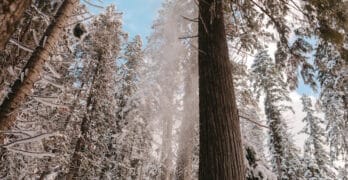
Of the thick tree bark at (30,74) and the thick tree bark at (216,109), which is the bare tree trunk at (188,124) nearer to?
the thick tree bark at (216,109)

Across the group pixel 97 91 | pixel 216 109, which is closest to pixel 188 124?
pixel 97 91

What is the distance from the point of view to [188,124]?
11.2 m

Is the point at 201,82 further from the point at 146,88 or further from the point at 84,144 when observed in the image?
the point at 84,144

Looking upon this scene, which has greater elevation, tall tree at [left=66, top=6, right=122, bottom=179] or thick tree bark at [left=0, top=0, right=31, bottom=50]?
tall tree at [left=66, top=6, right=122, bottom=179]

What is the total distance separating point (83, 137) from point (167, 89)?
5.11 m

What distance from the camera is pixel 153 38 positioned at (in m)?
14.4

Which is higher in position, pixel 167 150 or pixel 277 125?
pixel 277 125

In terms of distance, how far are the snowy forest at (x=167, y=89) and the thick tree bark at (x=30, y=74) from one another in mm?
14

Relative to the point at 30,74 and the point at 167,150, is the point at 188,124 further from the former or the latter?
the point at 30,74

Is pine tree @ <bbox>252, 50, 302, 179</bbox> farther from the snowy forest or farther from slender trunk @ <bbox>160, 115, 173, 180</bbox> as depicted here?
slender trunk @ <bbox>160, 115, 173, 180</bbox>

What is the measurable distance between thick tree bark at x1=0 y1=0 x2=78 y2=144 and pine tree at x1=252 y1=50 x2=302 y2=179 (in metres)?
21.0

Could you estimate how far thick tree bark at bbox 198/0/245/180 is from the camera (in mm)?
3186

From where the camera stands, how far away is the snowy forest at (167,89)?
3.64m

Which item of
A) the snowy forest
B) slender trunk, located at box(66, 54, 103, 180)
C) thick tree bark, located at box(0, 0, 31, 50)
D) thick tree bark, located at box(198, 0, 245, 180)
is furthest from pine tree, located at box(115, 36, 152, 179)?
thick tree bark, located at box(0, 0, 31, 50)
